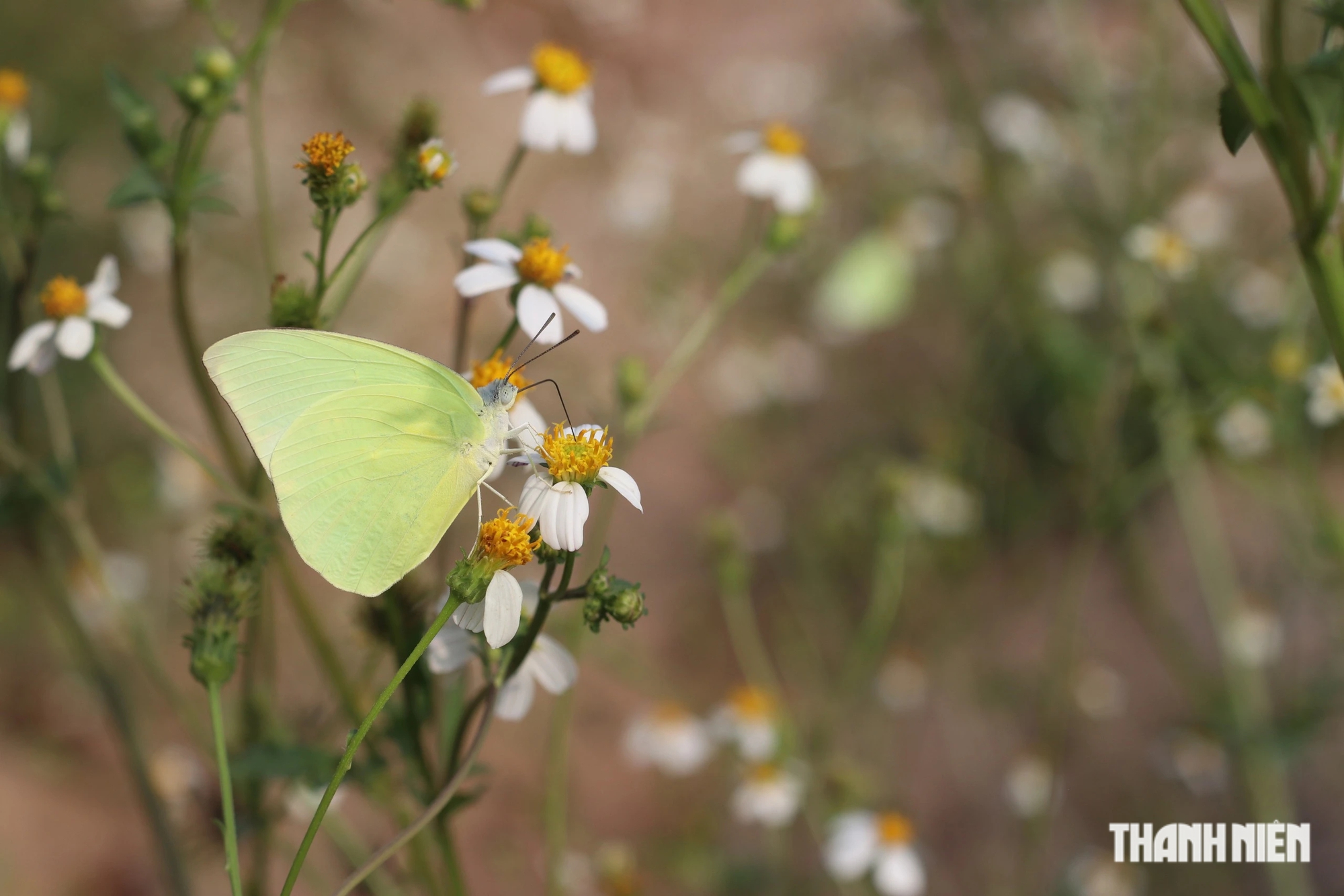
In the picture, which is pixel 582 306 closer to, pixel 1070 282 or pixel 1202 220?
pixel 1070 282

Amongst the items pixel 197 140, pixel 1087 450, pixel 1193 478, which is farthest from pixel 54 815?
pixel 1193 478

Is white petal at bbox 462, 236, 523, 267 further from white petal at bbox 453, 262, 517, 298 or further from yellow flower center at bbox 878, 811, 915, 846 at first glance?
yellow flower center at bbox 878, 811, 915, 846

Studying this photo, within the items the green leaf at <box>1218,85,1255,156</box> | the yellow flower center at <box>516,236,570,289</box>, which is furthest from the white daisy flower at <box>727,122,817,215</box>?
the green leaf at <box>1218,85,1255,156</box>

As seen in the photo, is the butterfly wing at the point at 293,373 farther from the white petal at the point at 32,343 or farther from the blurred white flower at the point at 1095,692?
the blurred white flower at the point at 1095,692

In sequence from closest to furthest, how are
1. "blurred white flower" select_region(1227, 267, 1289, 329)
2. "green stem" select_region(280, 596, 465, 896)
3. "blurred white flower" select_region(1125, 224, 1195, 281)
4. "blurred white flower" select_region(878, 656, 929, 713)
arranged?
1. "green stem" select_region(280, 596, 465, 896)
2. "blurred white flower" select_region(1125, 224, 1195, 281)
3. "blurred white flower" select_region(878, 656, 929, 713)
4. "blurred white flower" select_region(1227, 267, 1289, 329)

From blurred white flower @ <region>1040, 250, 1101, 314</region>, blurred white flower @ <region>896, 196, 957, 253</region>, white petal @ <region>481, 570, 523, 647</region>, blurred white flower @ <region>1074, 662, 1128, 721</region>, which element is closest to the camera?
white petal @ <region>481, 570, 523, 647</region>

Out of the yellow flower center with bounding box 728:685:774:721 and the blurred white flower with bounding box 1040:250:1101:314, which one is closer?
the yellow flower center with bounding box 728:685:774:721
